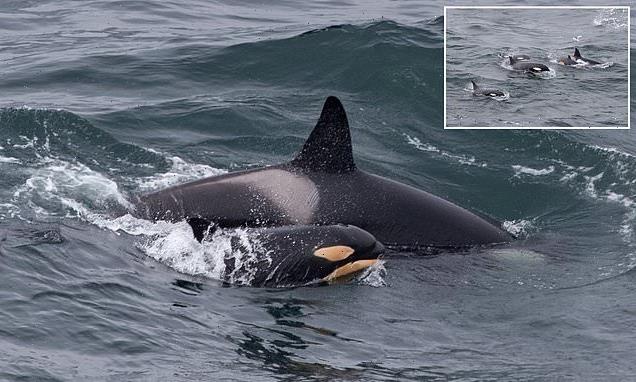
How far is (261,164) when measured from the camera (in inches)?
818

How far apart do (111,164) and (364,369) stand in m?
9.35

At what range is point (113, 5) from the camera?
35.9 metres

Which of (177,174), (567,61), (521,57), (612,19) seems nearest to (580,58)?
(567,61)

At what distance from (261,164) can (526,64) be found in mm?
6343

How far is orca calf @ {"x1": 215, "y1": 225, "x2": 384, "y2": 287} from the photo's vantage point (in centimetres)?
1509

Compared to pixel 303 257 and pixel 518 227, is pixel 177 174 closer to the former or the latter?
pixel 303 257

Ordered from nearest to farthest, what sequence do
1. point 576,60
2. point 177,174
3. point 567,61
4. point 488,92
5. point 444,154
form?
point 177,174 → point 444,154 → point 488,92 → point 576,60 → point 567,61

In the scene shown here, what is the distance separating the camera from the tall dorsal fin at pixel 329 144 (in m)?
16.4

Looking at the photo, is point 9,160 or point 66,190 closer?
point 66,190

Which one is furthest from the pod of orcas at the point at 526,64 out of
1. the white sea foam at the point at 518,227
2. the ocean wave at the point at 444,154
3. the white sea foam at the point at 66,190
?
the white sea foam at the point at 66,190

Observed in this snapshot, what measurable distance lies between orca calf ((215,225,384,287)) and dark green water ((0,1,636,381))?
0.26m

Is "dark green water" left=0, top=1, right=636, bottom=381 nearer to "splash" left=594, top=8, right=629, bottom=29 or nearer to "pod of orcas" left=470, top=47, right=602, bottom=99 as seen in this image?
"pod of orcas" left=470, top=47, right=602, bottom=99

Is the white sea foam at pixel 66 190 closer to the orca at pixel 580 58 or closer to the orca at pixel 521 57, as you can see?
the orca at pixel 521 57

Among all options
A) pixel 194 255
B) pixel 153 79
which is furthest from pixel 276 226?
pixel 153 79
